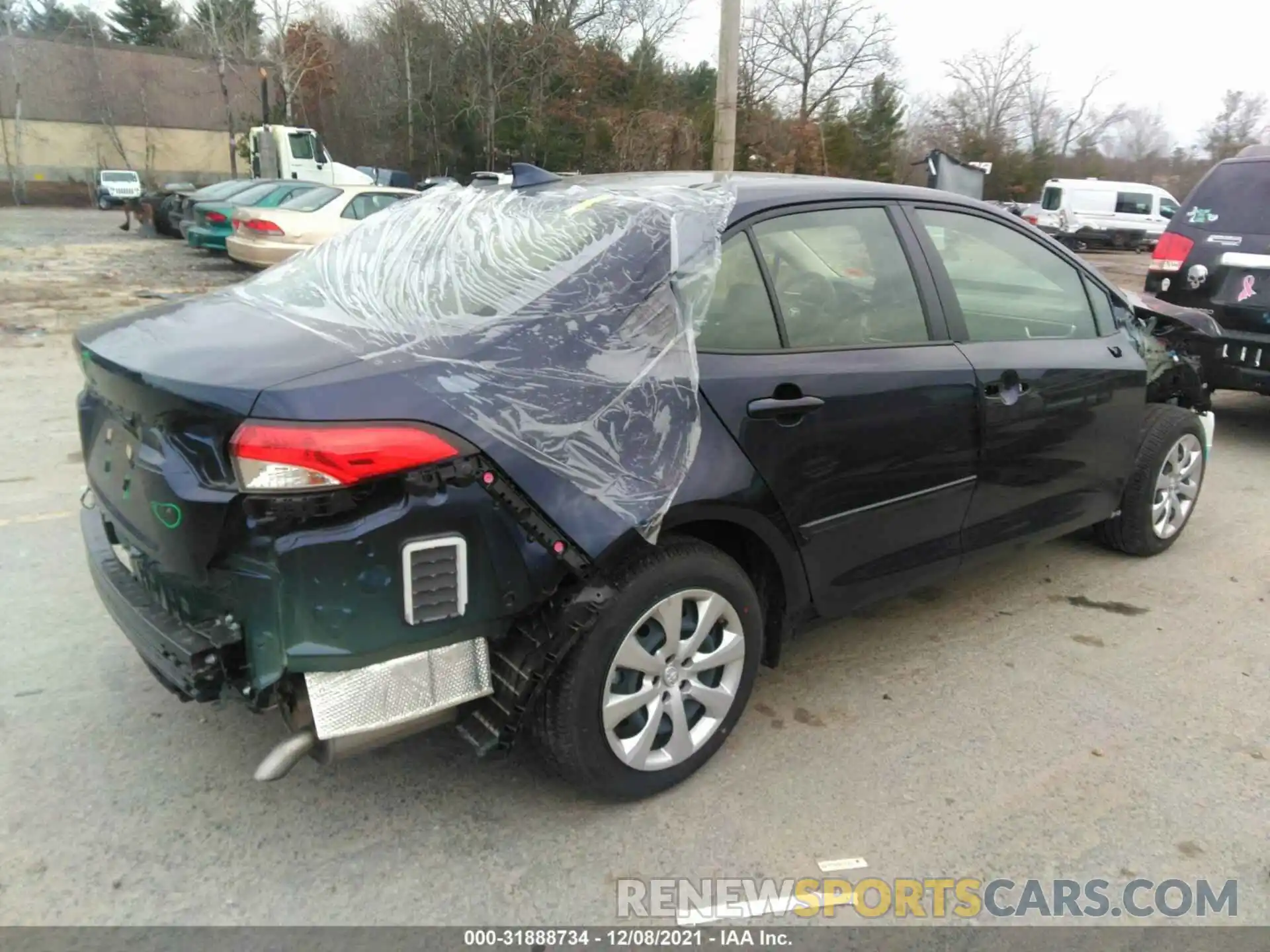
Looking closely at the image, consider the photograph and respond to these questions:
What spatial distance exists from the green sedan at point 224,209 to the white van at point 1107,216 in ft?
77.9

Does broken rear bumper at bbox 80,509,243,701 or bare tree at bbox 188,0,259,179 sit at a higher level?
bare tree at bbox 188,0,259,179

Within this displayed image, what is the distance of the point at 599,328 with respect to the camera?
247cm

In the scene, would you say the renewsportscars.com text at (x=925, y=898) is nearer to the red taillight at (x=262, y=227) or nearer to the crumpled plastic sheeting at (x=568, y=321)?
the crumpled plastic sheeting at (x=568, y=321)

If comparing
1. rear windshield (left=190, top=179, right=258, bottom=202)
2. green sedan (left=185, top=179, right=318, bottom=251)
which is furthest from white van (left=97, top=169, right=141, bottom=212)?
green sedan (left=185, top=179, right=318, bottom=251)

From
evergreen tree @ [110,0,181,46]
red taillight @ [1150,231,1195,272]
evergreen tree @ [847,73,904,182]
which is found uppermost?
evergreen tree @ [110,0,181,46]

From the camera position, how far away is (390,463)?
2.07 meters

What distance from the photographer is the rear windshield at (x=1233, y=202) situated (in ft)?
20.9

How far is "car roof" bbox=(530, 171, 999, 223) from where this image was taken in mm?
2914

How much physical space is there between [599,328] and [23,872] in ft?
6.55

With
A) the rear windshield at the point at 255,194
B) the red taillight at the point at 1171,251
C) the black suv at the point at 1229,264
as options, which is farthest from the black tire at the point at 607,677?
the rear windshield at the point at 255,194

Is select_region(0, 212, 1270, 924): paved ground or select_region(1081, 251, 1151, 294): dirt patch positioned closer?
select_region(0, 212, 1270, 924): paved ground

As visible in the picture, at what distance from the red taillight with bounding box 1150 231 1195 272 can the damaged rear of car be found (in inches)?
215

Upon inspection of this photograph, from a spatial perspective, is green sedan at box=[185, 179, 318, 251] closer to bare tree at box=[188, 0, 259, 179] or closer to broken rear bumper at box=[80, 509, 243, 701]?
broken rear bumper at box=[80, 509, 243, 701]

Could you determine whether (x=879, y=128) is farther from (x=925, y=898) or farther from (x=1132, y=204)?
(x=925, y=898)
